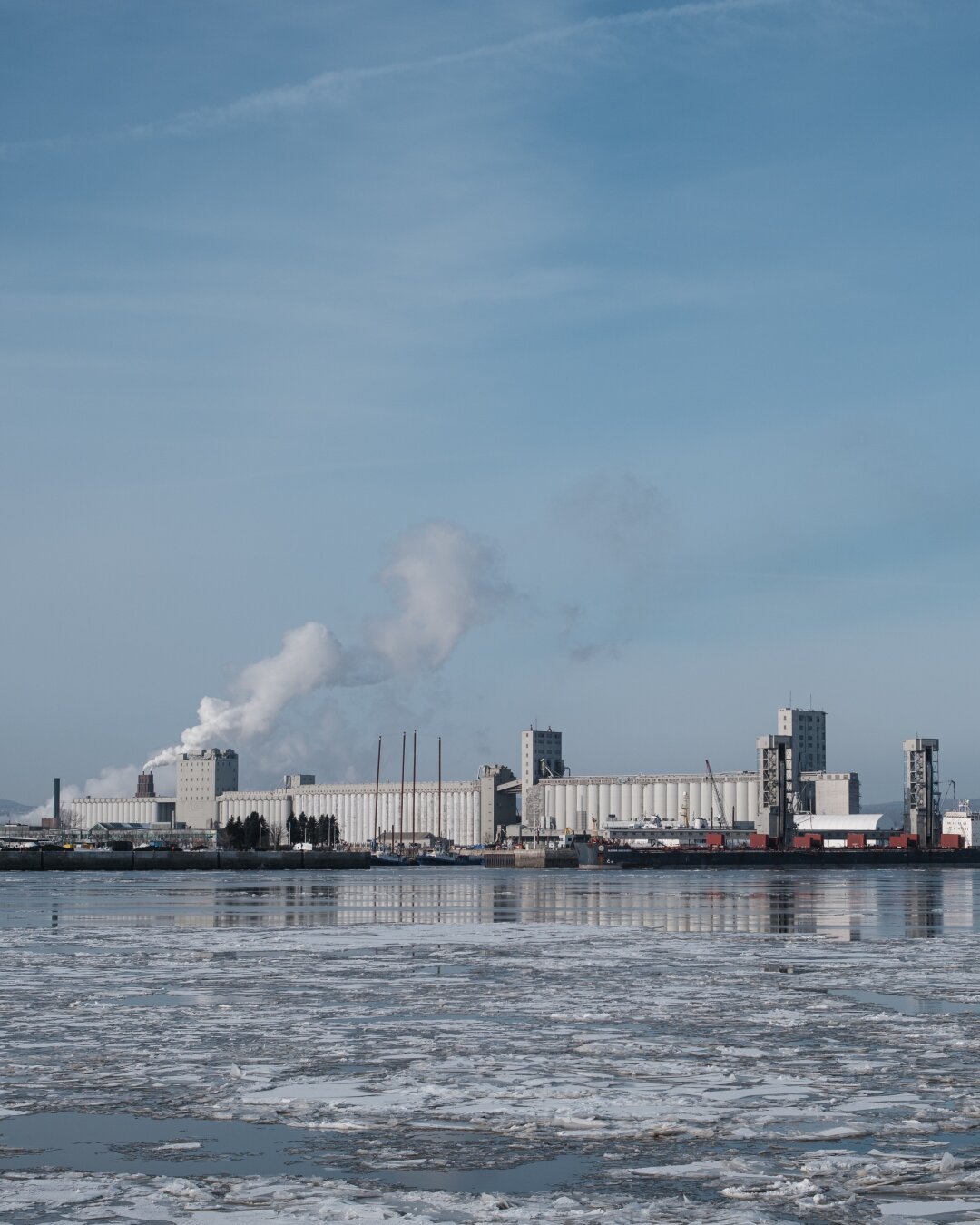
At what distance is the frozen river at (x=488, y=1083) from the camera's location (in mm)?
10695

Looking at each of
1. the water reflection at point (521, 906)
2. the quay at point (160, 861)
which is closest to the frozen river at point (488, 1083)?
the water reflection at point (521, 906)

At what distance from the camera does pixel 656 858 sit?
172 meters

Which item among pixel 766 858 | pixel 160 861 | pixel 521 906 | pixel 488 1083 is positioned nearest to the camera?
pixel 488 1083

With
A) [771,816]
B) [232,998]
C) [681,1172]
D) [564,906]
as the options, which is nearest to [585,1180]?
[681,1172]

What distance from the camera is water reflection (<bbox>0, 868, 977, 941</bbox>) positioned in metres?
43.0

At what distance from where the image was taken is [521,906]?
56.9 meters

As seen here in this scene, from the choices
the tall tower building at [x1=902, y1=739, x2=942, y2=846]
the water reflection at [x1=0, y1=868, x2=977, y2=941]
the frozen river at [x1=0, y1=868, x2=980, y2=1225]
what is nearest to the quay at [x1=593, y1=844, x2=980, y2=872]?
the tall tower building at [x1=902, y1=739, x2=942, y2=846]

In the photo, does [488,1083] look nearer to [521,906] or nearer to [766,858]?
[521,906]

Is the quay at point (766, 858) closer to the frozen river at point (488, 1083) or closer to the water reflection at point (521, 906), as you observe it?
the water reflection at point (521, 906)

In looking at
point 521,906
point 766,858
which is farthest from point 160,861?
point 521,906

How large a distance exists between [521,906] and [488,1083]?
42.5 m

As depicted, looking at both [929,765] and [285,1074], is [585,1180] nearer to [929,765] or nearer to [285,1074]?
[285,1074]

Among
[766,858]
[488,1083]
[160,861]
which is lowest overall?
[766,858]

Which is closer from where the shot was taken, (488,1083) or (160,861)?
(488,1083)
